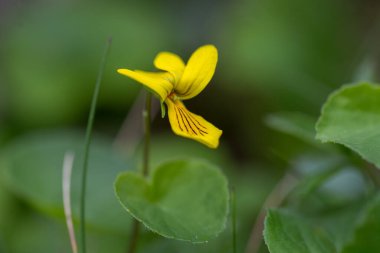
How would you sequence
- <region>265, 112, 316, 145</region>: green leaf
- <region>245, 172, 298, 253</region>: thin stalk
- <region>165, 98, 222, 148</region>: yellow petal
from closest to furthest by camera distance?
<region>165, 98, 222, 148</region>: yellow petal → <region>265, 112, 316, 145</region>: green leaf → <region>245, 172, 298, 253</region>: thin stalk

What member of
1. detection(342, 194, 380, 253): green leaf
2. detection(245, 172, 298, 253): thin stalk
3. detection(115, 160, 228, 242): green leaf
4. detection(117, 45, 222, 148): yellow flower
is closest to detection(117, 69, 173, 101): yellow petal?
detection(117, 45, 222, 148): yellow flower

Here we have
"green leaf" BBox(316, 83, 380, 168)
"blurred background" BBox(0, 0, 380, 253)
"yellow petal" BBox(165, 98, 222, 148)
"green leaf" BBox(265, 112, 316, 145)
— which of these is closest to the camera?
"yellow petal" BBox(165, 98, 222, 148)

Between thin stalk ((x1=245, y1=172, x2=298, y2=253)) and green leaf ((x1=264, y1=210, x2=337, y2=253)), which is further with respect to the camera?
thin stalk ((x1=245, y1=172, x2=298, y2=253))

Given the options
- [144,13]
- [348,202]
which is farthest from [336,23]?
[348,202]

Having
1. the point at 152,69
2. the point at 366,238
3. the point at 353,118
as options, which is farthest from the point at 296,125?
the point at 152,69

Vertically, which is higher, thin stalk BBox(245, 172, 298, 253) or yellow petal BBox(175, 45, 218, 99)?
yellow petal BBox(175, 45, 218, 99)

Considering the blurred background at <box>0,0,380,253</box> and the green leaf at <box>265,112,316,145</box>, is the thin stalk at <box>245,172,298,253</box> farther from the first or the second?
the green leaf at <box>265,112,316,145</box>

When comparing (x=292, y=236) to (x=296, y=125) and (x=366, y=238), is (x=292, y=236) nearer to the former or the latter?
(x=366, y=238)
